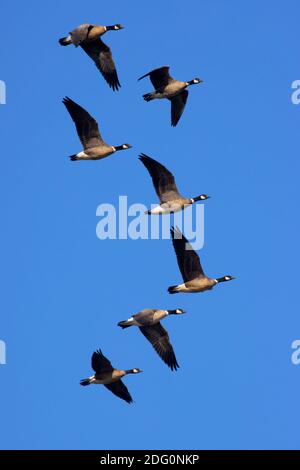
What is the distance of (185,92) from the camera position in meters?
34.1

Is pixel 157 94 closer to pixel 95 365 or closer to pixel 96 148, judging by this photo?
pixel 96 148

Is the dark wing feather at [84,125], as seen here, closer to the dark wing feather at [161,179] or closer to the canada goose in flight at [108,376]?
the dark wing feather at [161,179]

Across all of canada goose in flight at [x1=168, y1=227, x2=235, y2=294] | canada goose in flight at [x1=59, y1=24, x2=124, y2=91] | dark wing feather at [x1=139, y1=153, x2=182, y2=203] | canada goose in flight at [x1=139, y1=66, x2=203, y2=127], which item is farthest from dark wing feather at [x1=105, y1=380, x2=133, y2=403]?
canada goose in flight at [x1=59, y1=24, x2=124, y2=91]

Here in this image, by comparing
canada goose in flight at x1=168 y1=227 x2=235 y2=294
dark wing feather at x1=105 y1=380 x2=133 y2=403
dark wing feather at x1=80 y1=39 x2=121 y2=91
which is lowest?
dark wing feather at x1=105 y1=380 x2=133 y2=403

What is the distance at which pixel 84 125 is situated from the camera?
3206 centimetres

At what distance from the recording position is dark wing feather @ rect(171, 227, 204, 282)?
31344mm

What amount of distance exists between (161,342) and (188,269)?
188 cm

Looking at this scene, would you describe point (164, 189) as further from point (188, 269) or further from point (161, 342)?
point (161, 342)

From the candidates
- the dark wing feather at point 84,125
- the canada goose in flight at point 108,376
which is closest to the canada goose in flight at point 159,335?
the canada goose in flight at point 108,376

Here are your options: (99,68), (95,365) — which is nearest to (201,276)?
(95,365)

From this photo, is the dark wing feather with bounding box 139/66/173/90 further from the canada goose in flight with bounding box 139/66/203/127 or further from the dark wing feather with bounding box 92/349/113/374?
the dark wing feather with bounding box 92/349/113/374
